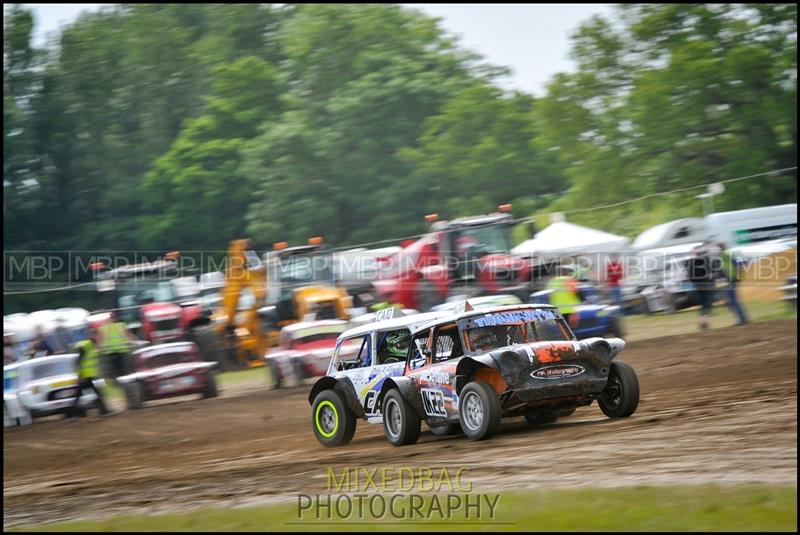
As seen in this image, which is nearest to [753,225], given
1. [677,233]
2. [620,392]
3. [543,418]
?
[677,233]

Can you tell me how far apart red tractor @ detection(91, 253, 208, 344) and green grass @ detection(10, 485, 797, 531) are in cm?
1557

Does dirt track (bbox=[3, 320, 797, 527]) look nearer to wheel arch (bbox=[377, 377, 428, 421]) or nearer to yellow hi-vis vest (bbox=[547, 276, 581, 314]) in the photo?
wheel arch (bbox=[377, 377, 428, 421])

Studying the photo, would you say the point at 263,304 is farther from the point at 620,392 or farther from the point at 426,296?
the point at 620,392

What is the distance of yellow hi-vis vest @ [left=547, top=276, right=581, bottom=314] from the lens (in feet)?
62.2

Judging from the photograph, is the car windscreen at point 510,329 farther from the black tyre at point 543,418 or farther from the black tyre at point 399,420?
the black tyre at point 543,418

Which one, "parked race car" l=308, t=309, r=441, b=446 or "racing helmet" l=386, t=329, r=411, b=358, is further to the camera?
"racing helmet" l=386, t=329, r=411, b=358

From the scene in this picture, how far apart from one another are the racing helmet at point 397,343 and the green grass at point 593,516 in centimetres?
429

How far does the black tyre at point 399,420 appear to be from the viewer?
11031mm

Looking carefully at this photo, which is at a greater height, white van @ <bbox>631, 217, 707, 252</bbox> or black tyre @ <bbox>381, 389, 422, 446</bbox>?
white van @ <bbox>631, 217, 707, 252</bbox>

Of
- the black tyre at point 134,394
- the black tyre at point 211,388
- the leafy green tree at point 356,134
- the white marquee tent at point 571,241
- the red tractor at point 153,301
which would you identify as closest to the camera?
the black tyre at point 134,394

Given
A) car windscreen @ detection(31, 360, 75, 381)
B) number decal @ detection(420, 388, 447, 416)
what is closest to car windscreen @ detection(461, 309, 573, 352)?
number decal @ detection(420, 388, 447, 416)

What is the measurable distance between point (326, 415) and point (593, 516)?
6279 mm

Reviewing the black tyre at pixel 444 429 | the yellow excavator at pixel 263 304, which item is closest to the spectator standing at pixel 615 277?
the yellow excavator at pixel 263 304

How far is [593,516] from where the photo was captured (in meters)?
6.49
